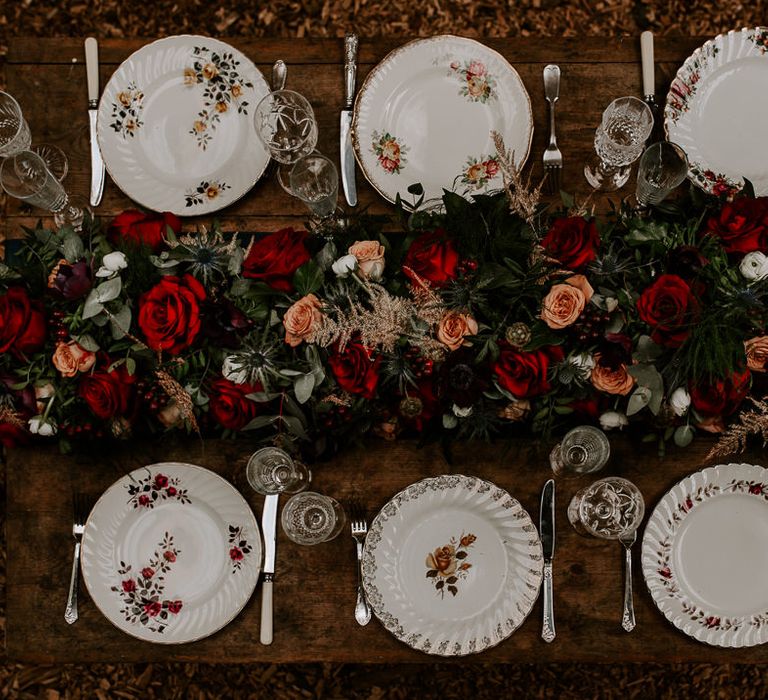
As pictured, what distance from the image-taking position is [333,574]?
133 centimetres

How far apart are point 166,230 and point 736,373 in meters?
1.05

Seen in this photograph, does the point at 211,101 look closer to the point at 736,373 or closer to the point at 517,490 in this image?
the point at 517,490

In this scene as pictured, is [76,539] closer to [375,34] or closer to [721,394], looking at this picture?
[721,394]

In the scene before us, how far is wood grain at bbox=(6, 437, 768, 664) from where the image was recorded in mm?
1317

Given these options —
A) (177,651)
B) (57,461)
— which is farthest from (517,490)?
(57,461)

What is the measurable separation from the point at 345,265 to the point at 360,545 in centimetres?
57

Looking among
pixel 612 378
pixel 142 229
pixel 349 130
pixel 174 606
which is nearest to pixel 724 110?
pixel 612 378

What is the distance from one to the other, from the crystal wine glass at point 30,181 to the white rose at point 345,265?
60 cm

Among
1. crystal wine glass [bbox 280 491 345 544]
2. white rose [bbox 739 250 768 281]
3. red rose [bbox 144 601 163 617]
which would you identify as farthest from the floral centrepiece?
red rose [bbox 144 601 163 617]

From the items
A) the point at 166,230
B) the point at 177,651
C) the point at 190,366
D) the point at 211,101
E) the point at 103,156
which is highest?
the point at 211,101

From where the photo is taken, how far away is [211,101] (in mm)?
1431

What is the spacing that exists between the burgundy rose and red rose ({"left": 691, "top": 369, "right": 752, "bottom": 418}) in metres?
1.11

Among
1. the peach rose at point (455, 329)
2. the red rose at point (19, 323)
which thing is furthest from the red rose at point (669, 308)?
the red rose at point (19, 323)

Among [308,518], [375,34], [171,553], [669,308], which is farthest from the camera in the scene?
[375,34]
